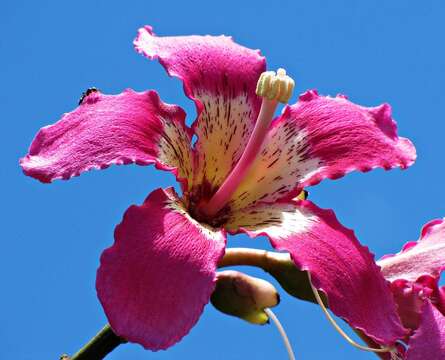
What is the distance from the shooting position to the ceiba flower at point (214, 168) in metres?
1.47

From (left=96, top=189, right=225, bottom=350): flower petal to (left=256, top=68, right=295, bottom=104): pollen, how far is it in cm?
42

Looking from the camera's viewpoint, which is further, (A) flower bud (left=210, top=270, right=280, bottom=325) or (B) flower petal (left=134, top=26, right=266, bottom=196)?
(B) flower petal (left=134, top=26, right=266, bottom=196)

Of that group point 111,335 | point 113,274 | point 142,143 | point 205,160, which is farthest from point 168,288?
Answer: point 205,160

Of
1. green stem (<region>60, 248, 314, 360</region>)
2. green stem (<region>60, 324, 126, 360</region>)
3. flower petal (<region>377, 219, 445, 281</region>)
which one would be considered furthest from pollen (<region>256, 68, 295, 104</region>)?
green stem (<region>60, 324, 126, 360</region>)

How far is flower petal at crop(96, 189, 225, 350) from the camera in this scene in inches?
56.2

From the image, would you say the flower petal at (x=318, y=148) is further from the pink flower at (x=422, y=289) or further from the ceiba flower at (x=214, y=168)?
the pink flower at (x=422, y=289)

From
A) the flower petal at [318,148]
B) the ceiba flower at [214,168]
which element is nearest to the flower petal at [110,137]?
the ceiba flower at [214,168]

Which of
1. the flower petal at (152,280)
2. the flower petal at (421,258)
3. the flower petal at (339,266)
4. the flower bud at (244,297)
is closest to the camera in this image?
the flower petal at (152,280)

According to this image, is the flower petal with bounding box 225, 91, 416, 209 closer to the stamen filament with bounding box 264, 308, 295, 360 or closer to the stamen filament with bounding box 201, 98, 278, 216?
the stamen filament with bounding box 201, 98, 278, 216

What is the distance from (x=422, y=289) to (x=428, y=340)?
8.1 inches

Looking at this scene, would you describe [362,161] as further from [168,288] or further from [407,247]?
[168,288]

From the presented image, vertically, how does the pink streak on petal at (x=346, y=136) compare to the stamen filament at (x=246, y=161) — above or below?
above

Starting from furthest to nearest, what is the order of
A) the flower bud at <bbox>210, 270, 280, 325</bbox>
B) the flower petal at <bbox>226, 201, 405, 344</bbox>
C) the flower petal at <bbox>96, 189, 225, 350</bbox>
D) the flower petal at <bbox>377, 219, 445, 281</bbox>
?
the flower petal at <bbox>377, 219, 445, 281</bbox>, the flower bud at <bbox>210, 270, 280, 325</bbox>, the flower petal at <bbox>226, 201, 405, 344</bbox>, the flower petal at <bbox>96, 189, 225, 350</bbox>

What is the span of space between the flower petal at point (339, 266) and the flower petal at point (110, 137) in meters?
0.25
